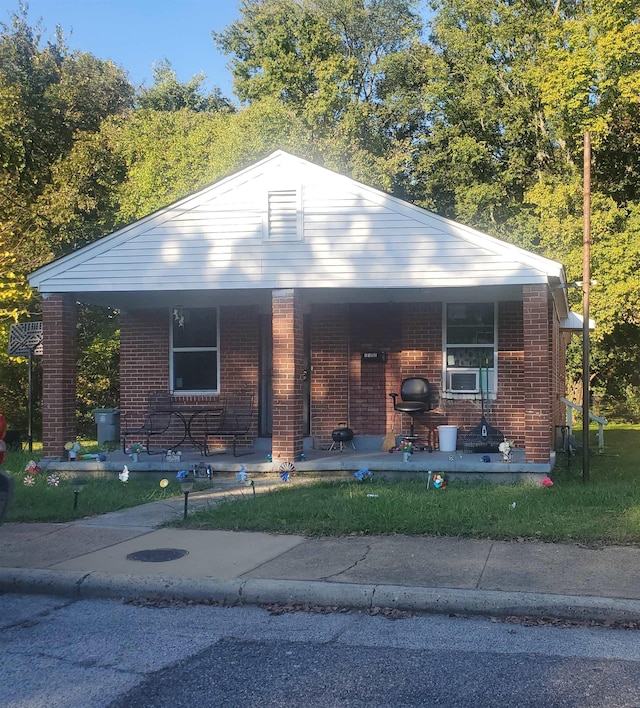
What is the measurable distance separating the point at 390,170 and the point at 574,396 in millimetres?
11543

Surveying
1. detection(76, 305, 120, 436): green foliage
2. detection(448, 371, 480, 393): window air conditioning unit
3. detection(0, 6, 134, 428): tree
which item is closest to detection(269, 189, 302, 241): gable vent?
detection(448, 371, 480, 393): window air conditioning unit

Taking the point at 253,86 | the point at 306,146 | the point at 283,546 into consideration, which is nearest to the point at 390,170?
the point at 306,146

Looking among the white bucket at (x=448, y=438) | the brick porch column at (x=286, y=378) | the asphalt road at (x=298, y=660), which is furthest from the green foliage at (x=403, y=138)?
the asphalt road at (x=298, y=660)

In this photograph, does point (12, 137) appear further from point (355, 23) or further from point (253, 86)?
point (355, 23)

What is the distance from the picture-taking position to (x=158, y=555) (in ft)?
23.6

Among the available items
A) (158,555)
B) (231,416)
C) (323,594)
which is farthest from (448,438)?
(323,594)

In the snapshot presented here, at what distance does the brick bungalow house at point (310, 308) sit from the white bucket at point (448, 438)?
67 centimetres

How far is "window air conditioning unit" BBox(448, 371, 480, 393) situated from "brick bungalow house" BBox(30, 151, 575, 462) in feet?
0.06

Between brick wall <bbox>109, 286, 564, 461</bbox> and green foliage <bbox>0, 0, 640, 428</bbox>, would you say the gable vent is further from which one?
green foliage <bbox>0, 0, 640, 428</bbox>

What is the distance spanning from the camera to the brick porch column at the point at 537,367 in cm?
1102

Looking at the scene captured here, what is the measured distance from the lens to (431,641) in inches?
203

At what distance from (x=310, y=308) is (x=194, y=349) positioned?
2.23 metres

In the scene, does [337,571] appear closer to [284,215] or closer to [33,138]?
[284,215]

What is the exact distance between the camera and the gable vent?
11.8 meters
